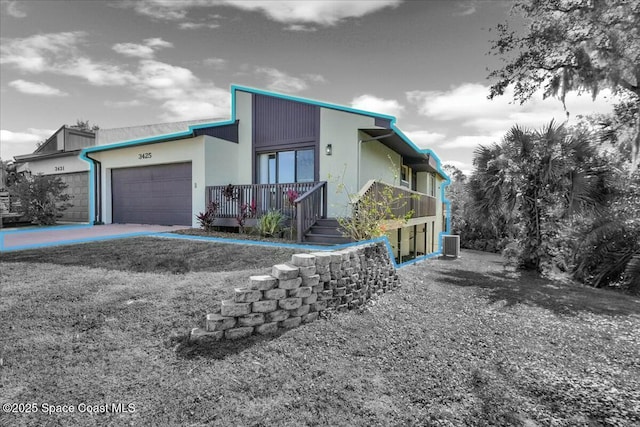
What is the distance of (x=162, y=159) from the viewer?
40.7ft

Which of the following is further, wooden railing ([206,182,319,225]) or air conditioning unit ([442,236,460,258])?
air conditioning unit ([442,236,460,258])

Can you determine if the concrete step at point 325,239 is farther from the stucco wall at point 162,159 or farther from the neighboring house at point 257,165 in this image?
the stucco wall at point 162,159

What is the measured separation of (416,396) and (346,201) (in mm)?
7463

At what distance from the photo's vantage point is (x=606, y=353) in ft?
13.9

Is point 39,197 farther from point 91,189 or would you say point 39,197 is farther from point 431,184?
point 431,184

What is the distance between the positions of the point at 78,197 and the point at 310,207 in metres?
12.5

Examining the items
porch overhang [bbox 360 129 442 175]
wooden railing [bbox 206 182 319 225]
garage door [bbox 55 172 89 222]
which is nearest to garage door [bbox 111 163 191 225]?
wooden railing [bbox 206 182 319 225]

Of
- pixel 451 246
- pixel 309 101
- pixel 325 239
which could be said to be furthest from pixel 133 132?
pixel 451 246

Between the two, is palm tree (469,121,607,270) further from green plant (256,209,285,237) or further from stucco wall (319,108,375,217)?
green plant (256,209,285,237)

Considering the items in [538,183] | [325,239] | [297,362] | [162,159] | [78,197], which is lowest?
[297,362]

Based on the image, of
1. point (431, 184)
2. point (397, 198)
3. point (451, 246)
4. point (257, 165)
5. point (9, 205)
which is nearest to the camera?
point (397, 198)

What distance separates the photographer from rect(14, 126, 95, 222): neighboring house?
49.2ft

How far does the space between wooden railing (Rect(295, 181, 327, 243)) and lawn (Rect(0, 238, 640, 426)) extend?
2776 mm

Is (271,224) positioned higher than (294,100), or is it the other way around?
(294,100)
